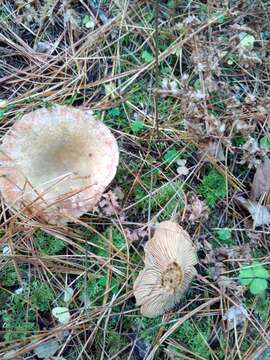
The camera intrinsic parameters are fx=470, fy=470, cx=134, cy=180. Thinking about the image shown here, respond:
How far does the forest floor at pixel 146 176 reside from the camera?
79.7 inches

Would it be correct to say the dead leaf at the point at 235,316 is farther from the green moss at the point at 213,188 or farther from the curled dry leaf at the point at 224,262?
the green moss at the point at 213,188

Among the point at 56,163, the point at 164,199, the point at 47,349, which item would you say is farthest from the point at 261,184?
the point at 47,349

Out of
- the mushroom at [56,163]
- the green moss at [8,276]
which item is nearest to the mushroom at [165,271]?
the mushroom at [56,163]

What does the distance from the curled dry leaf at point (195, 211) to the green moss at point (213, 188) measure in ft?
0.21

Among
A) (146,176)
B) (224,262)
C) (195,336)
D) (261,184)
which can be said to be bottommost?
(195,336)

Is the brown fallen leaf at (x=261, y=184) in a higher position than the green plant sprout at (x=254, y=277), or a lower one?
higher

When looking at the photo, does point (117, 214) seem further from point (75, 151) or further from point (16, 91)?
point (16, 91)

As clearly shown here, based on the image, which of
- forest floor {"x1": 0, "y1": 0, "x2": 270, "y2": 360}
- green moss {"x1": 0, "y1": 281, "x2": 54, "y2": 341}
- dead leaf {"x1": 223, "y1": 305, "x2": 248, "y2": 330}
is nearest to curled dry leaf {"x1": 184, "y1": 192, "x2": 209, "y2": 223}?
forest floor {"x1": 0, "y1": 0, "x2": 270, "y2": 360}

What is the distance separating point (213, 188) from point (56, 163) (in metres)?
0.76

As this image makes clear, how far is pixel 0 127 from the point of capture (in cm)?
240

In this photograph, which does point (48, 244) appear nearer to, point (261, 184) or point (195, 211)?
point (195, 211)

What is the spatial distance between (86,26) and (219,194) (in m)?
1.24

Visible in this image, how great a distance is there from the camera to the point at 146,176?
2322 millimetres

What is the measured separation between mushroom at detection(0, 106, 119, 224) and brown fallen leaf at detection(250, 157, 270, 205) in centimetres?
68
